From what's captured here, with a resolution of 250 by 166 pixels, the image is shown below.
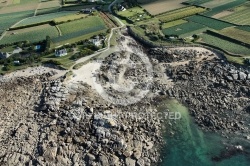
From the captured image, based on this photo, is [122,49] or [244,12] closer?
[122,49]

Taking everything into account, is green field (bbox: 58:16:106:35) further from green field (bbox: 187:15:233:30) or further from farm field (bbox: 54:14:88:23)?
green field (bbox: 187:15:233:30)

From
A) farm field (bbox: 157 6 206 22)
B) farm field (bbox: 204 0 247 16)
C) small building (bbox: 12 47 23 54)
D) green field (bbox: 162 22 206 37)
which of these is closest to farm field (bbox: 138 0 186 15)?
farm field (bbox: 157 6 206 22)

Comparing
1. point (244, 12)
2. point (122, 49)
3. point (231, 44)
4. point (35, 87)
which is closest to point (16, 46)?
point (35, 87)

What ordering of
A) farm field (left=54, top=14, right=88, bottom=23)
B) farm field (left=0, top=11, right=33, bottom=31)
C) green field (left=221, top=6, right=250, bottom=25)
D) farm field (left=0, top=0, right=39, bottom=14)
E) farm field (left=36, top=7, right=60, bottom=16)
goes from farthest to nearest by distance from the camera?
farm field (left=0, top=0, right=39, bottom=14)
farm field (left=36, top=7, right=60, bottom=16)
farm field (left=0, top=11, right=33, bottom=31)
farm field (left=54, top=14, right=88, bottom=23)
green field (left=221, top=6, right=250, bottom=25)

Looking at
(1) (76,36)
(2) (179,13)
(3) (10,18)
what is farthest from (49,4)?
(2) (179,13)

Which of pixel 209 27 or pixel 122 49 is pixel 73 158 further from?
pixel 209 27

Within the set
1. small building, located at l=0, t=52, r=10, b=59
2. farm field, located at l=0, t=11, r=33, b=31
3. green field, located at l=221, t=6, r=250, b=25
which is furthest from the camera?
farm field, located at l=0, t=11, r=33, b=31

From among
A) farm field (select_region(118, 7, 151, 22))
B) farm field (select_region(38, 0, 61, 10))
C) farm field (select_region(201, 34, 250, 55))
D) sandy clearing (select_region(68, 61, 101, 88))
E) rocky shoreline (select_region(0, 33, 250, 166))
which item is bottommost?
rocky shoreline (select_region(0, 33, 250, 166))
